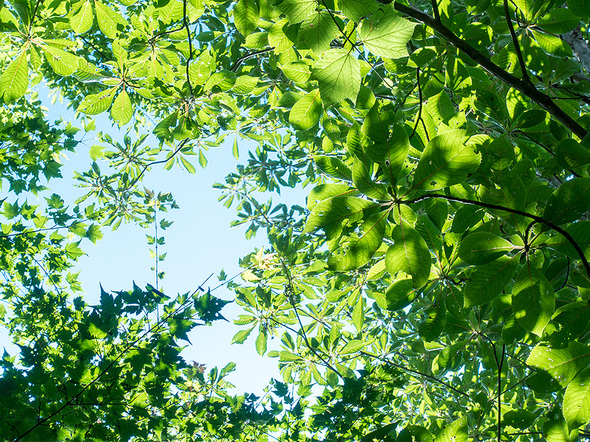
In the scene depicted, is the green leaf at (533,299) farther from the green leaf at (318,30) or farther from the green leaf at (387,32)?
the green leaf at (318,30)

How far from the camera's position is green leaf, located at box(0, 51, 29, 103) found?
1.42 m

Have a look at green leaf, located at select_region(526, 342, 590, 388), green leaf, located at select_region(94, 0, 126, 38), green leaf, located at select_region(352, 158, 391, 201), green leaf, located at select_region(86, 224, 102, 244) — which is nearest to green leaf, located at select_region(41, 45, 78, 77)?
green leaf, located at select_region(94, 0, 126, 38)

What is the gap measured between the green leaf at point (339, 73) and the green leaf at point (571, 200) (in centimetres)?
76

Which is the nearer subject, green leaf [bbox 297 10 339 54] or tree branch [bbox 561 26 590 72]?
green leaf [bbox 297 10 339 54]

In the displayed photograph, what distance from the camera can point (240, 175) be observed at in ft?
15.1

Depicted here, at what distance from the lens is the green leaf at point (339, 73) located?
1267mm

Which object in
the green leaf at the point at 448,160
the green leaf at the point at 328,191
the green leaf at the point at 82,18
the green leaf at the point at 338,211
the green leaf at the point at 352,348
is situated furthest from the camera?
the green leaf at the point at 352,348

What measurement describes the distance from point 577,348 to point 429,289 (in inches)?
23.9

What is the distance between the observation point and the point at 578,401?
1.43 meters

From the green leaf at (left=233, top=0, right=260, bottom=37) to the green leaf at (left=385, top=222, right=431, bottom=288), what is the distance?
41.2 inches

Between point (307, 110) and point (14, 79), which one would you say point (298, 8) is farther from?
point (14, 79)

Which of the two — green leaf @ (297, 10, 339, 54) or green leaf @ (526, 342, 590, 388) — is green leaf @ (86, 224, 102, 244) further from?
green leaf @ (526, 342, 590, 388)

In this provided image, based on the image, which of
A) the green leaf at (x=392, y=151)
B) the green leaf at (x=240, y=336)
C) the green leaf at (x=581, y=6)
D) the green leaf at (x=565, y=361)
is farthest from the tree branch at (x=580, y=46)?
the green leaf at (x=240, y=336)

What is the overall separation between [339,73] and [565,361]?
4.72ft
